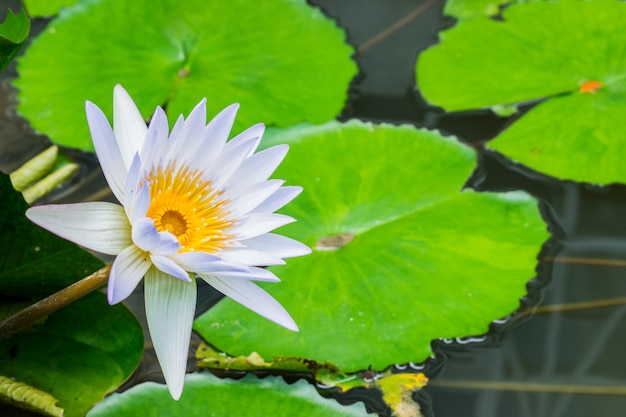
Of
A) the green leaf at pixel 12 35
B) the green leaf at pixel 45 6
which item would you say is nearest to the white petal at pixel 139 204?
the green leaf at pixel 12 35

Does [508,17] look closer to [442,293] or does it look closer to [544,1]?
[544,1]

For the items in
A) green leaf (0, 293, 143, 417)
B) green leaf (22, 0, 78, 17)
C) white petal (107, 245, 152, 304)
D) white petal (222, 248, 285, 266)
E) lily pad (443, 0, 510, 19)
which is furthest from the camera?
lily pad (443, 0, 510, 19)

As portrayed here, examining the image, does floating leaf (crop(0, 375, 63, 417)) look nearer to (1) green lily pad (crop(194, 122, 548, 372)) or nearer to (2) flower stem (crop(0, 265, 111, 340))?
(2) flower stem (crop(0, 265, 111, 340))

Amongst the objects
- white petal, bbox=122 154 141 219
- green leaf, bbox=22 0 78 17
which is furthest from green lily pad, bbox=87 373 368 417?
green leaf, bbox=22 0 78 17

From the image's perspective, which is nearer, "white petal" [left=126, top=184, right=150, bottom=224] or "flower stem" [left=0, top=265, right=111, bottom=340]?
"white petal" [left=126, top=184, right=150, bottom=224]

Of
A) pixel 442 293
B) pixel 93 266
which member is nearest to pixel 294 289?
pixel 442 293

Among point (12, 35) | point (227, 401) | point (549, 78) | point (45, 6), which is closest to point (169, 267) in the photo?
point (227, 401)

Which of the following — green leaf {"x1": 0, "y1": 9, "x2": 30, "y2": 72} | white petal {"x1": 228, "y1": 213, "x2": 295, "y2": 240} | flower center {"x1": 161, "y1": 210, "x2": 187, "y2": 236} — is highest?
green leaf {"x1": 0, "y1": 9, "x2": 30, "y2": 72}
